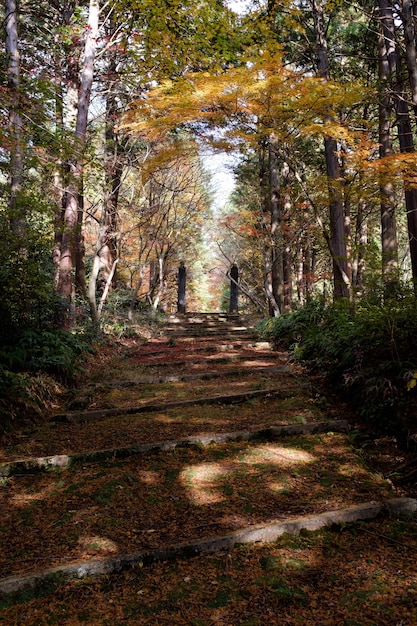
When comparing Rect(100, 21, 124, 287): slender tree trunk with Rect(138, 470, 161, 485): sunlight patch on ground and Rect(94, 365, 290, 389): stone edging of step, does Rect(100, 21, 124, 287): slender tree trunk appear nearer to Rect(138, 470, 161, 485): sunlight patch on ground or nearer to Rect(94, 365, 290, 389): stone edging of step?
Rect(94, 365, 290, 389): stone edging of step

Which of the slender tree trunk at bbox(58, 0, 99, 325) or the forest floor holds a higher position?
the slender tree trunk at bbox(58, 0, 99, 325)

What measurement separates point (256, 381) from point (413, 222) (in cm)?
562

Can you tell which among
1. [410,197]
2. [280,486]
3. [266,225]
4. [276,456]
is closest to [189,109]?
[410,197]

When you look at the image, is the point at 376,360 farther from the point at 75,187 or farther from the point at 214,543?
the point at 75,187

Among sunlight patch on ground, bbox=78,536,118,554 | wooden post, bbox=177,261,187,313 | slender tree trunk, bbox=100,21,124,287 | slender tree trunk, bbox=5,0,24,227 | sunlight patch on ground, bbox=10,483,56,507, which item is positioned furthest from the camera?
wooden post, bbox=177,261,187,313

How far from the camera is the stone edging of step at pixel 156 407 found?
4.60 metres

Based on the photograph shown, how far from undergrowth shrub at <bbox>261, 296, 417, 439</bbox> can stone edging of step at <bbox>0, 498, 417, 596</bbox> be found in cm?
90

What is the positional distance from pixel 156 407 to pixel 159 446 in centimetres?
128

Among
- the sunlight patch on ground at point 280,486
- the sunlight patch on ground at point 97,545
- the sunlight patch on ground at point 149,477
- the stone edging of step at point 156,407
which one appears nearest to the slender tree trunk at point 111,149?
the stone edging of step at point 156,407

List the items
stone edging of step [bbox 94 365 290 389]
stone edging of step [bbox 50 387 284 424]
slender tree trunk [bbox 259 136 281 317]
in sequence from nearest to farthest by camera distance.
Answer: stone edging of step [bbox 50 387 284 424], stone edging of step [bbox 94 365 290 389], slender tree trunk [bbox 259 136 281 317]

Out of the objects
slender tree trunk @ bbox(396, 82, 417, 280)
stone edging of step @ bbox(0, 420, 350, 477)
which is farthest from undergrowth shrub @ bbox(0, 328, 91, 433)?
slender tree trunk @ bbox(396, 82, 417, 280)

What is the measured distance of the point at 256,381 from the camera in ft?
19.5

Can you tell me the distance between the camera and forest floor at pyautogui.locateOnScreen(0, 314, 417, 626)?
187 centimetres

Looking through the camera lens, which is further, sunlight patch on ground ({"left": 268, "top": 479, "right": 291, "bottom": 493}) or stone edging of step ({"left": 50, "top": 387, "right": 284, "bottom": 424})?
stone edging of step ({"left": 50, "top": 387, "right": 284, "bottom": 424})
